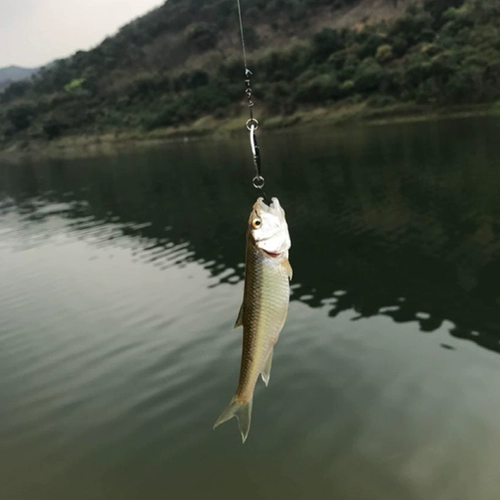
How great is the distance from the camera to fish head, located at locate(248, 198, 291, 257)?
335 cm

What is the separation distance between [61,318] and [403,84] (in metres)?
59.6

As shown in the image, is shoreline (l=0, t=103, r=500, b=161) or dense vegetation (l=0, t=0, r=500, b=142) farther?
dense vegetation (l=0, t=0, r=500, b=142)

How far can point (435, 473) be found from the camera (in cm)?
738

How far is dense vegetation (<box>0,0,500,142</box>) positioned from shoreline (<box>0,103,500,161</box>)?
1505mm

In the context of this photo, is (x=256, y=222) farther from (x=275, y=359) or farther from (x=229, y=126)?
(x=229, y=126)

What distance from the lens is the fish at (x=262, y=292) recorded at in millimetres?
3363

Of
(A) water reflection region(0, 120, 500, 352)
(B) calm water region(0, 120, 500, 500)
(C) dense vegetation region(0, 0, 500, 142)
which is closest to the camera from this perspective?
(B) calm water region(0, 120, 500, 500)

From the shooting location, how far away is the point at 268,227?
335cm

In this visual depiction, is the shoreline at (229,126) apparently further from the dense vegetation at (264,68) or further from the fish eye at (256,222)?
the fish eye at (256,222)

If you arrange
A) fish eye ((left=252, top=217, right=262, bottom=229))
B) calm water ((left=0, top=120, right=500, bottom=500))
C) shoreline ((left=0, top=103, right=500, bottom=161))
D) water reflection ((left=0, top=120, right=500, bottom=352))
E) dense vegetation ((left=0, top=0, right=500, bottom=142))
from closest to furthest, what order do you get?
fish eye ((left=252, top=217, right=262, bottom=229)) < calm water ((left=0, top=120, right=500, bottom=500)) < water reflection ((left=0, top=120, right=500, bottom=352)) < shoreline ((left=0, top=103, right=500, bottom=161)) < dense vegetation ((left=0, top=0, right=500, bottom=142))

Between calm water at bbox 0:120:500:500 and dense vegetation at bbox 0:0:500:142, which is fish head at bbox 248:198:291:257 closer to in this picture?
calm water at bbox 0:120:500:500

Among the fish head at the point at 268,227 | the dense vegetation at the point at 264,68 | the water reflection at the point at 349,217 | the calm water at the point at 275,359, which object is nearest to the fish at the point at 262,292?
the fish head at the point at 268,227

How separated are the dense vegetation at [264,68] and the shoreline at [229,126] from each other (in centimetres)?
151

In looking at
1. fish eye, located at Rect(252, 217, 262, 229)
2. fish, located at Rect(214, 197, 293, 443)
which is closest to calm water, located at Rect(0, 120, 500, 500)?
fish, located at Rect(214, 197, 293, 443)
